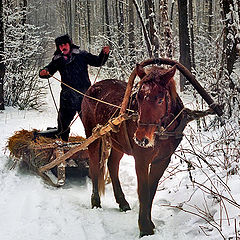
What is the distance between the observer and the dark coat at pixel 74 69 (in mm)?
5301

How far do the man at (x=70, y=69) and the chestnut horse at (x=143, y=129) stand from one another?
0.93m

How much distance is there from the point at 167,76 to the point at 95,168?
2017 millimetres

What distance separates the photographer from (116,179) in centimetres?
435

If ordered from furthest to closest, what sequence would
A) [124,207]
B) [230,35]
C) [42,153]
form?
[230,35] → [42,153] → [124,207]

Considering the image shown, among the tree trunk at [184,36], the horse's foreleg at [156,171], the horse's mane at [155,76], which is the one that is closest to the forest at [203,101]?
the tree trunk at [184,36]

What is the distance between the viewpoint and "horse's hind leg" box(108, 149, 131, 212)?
4137 millimetres

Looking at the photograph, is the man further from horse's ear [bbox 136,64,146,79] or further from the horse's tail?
horse's ear [bbox 136,64,146,79]

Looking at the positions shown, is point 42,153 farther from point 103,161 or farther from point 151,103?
point 151,103

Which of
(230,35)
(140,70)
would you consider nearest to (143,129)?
(140,70)

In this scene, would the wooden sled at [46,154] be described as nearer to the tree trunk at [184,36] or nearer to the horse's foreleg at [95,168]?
the horse's foreleg at [95,168]

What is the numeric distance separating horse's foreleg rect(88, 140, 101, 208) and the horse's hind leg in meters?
0.19

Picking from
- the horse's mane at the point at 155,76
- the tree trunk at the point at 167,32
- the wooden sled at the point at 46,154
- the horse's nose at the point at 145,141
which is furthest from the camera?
the tree trunk at the point at 167,32

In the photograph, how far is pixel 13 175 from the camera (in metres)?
4.97

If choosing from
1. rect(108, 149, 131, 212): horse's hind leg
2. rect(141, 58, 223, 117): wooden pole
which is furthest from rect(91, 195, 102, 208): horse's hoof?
rect(141, 58, 223, 117): wooden pole
